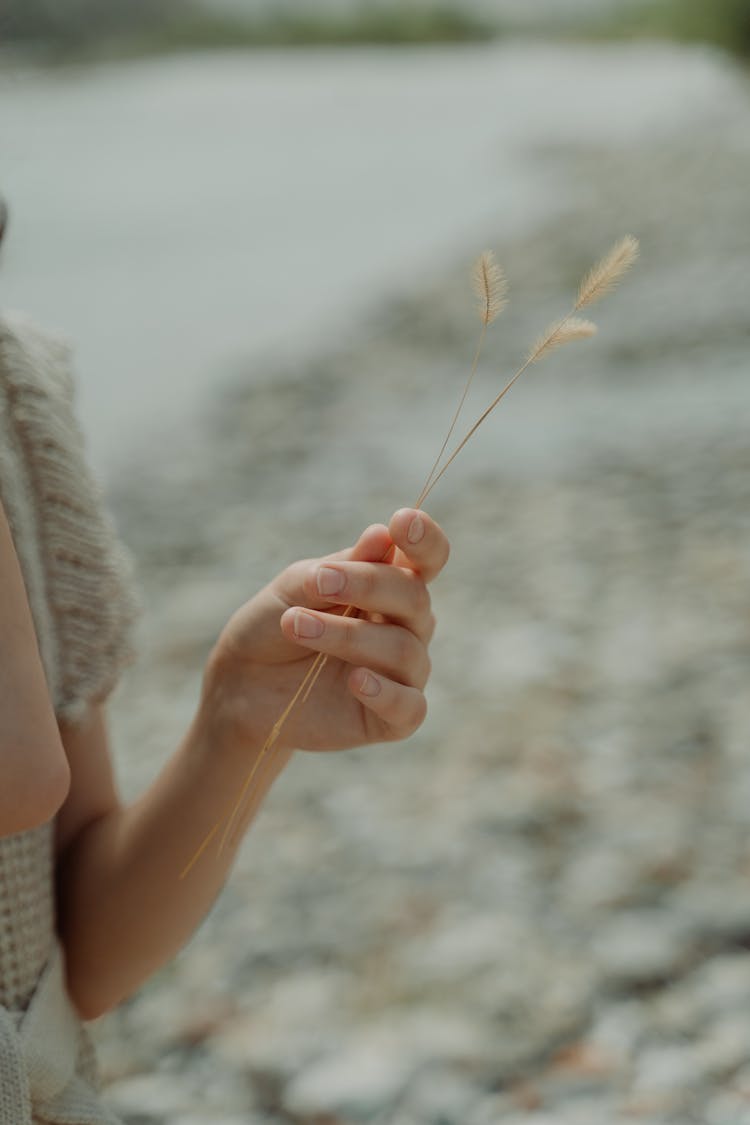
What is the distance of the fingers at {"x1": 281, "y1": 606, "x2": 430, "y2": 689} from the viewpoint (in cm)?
91

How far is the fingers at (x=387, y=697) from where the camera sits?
915mm

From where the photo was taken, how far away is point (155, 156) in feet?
56.1

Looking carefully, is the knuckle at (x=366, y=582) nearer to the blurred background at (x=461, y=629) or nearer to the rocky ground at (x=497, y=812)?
the blurred background at (x=461, y=629)

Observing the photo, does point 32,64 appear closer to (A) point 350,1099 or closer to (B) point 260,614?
(B) point 260,614

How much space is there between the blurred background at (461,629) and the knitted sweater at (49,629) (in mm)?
174

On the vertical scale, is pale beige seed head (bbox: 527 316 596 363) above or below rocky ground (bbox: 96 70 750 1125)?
above

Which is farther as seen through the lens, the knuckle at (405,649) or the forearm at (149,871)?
the forearm at (149,871)

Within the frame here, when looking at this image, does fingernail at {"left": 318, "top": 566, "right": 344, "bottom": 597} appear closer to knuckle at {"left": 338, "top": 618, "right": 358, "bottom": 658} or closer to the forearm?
knuckle at {"left": 338, "top": 618, "right": 358, "bottom": 658}

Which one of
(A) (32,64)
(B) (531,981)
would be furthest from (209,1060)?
(A) (32,64)

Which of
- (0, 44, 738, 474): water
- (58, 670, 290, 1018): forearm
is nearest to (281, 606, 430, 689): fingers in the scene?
(58, 670, 290, 1018): forearm

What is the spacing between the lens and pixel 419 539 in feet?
2.98

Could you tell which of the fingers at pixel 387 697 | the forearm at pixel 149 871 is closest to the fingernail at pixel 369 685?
the fingers at pixel 387 697

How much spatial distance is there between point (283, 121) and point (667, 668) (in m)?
18.5

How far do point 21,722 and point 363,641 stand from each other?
0.23 m
